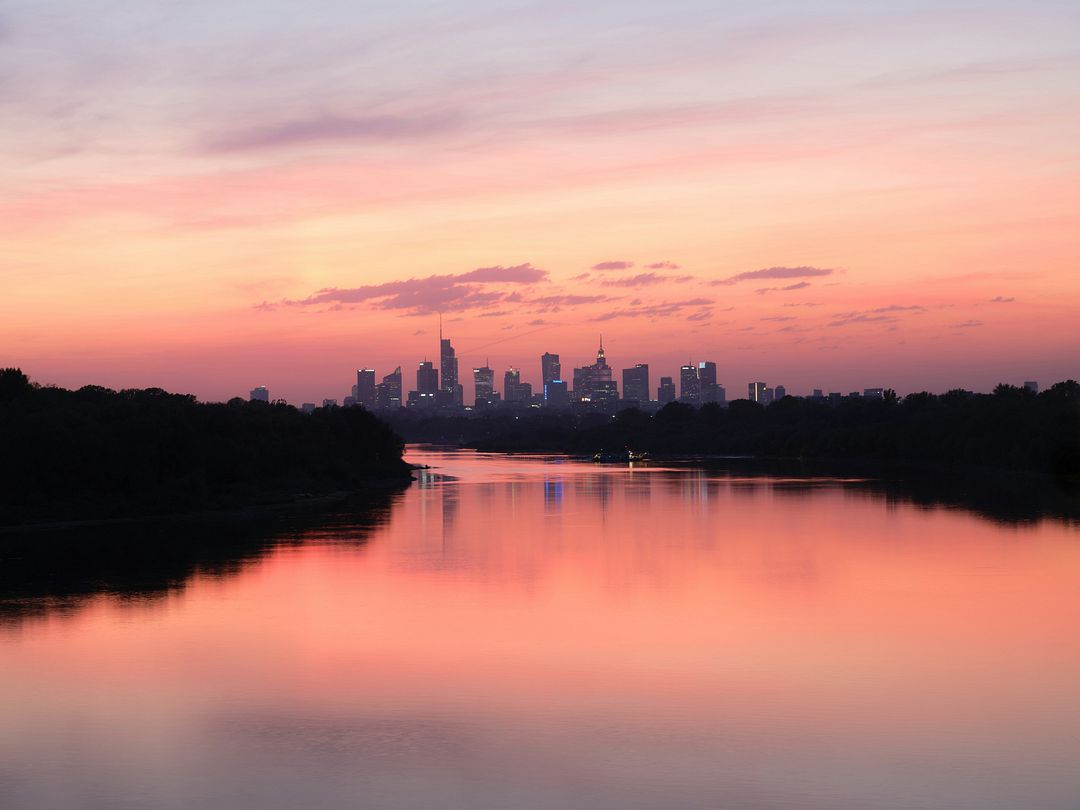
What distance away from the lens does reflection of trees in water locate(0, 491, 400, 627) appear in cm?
3803

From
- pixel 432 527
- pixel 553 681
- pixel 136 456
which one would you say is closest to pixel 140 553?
pixel 432 527

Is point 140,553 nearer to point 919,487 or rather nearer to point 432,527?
point 432,527

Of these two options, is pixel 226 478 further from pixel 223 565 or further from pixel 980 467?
pixel 980 467

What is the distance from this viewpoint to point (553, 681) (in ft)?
Result: 81.5

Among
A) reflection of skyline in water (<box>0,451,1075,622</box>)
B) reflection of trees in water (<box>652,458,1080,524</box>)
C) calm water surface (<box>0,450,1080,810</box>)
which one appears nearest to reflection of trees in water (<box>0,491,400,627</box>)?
reflection of skyline in water (<box>0,451,1075,622</box>)

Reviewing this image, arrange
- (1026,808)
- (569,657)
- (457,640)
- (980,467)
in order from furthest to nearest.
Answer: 1. (980,467)
2. (457,640)
3. (569,657)
4. (1026,808)

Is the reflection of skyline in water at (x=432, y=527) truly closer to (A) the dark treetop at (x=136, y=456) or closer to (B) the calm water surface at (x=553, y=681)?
(B) the calm water surface at (x=553, y=681)

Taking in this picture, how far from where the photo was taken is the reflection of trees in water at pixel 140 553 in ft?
125

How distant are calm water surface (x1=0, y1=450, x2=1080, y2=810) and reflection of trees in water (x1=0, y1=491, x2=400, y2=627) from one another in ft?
1.52

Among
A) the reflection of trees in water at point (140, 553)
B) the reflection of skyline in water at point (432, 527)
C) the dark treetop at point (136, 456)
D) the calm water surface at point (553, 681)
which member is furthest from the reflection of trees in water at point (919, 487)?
the reflection of trees in water at point (140, 553)

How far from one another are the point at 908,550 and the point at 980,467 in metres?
80.2

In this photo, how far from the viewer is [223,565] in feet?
151

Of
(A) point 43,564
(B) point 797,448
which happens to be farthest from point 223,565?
(B) point 797,448

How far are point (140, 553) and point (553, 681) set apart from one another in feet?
99.5
